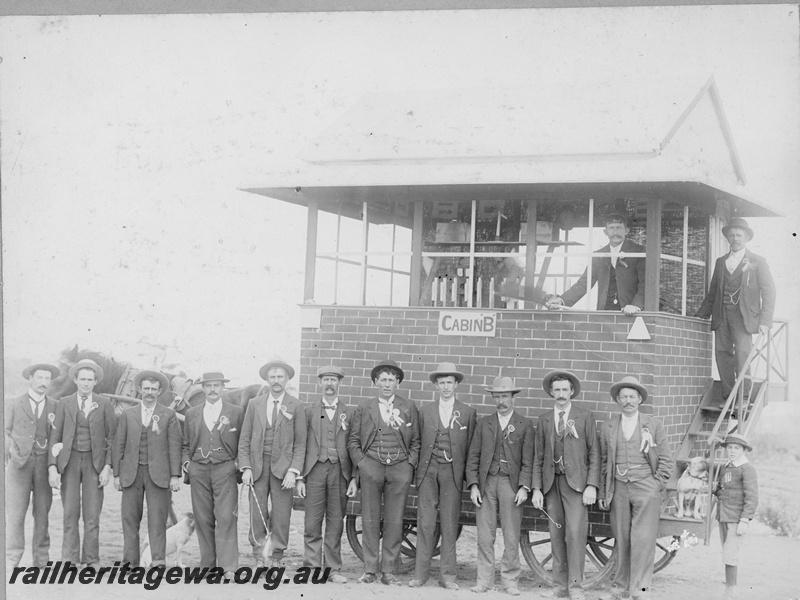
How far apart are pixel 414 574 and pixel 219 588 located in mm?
1933

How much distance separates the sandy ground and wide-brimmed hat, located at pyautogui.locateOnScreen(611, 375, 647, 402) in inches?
76.2

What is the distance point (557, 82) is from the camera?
30.9 ft

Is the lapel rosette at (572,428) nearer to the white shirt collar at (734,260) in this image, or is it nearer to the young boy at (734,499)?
the young boy at (734,499)

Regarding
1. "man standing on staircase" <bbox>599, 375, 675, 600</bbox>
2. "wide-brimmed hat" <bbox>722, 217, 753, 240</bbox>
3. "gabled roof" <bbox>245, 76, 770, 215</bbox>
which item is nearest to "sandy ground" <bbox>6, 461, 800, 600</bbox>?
"man standing on staircase" <bbox>599, 375, 675, 600</bbox>

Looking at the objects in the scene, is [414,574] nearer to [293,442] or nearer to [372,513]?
[372,513]

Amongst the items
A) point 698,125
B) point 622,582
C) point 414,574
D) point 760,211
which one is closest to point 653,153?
point 698,125

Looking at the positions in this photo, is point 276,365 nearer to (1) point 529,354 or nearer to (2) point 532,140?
(1) point 529,354

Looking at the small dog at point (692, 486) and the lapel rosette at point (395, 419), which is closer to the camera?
the small dog at point (692, 486)

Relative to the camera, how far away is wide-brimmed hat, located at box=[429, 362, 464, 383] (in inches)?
345

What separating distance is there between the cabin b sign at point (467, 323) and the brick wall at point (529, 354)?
2.2 inches

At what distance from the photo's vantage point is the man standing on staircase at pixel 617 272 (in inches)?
364

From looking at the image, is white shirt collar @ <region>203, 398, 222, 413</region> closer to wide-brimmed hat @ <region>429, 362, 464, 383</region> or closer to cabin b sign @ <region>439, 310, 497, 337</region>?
wide-brimmed hat @ <region>429, 362, 464, 383</region>

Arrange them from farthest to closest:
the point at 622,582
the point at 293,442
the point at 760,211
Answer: the point at 760,211 → the point at 293,442 → the point at 622,582

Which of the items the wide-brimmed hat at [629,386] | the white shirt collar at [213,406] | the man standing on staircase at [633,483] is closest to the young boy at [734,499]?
the man standing on staircase at [633,483]
